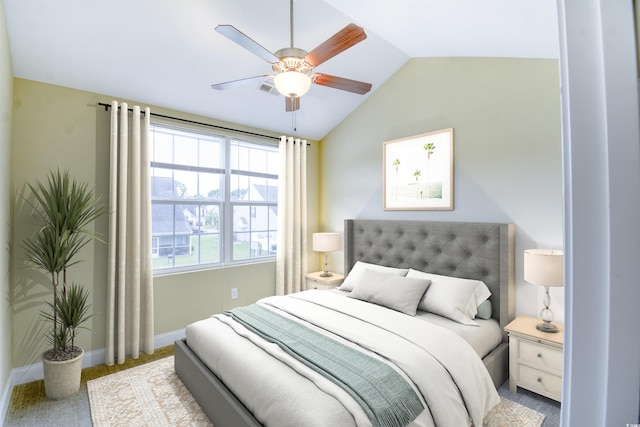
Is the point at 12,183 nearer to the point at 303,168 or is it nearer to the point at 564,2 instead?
the point at 303,168

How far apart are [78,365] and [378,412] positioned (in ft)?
7.60

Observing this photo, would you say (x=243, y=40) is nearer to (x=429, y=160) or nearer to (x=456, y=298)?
(x=429, y=160)

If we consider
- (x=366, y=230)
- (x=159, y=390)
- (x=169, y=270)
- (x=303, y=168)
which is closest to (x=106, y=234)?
(x=169, y=270)

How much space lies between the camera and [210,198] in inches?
140

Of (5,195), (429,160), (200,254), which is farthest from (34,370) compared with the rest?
(429,160)

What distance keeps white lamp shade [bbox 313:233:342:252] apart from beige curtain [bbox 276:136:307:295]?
1.17 ft

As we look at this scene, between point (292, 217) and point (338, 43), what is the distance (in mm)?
2540

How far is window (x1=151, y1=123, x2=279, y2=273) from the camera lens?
3.24 metres

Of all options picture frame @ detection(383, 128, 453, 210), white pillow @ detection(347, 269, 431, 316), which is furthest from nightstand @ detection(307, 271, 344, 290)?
picture frame @ detection(383, 128, 453, 210)

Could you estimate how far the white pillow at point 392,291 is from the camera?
258cm

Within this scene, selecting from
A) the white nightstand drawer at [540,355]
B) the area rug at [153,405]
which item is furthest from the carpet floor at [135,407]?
the white nightstand drawer at [540,355]

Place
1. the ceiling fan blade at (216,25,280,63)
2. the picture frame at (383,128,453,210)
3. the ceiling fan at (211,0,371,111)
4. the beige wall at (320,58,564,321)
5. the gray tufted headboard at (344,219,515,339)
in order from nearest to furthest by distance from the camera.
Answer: the ceiling fan blade at (216,25,280,63) < the ceiling fan at (211,0,371,111) < the beige wall at (320,58,564,321) < the gray tufted headboard at (344,219,515,339) < the picture frame at (383,128,453,210)

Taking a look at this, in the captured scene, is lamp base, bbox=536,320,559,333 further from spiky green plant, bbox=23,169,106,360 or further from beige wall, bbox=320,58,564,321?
spiky green plant, bbox=23,169,106,360

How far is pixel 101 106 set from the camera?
9.41 ft
